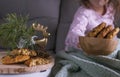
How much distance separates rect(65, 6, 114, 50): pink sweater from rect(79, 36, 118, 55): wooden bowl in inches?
12.3

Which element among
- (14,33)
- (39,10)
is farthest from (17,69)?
(39,10)

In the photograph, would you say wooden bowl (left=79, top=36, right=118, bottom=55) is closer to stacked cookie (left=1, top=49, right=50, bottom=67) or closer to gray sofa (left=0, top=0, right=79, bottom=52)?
stacked cookie (left=1, top=49, right=50, bottom=67)

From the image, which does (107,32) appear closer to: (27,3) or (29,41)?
(29,41)

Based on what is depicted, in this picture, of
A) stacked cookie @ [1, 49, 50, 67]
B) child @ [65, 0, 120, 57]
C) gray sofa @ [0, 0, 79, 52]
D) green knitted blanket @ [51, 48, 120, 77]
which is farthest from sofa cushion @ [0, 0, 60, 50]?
stacked cookie @ [1, 49, 50, 67]

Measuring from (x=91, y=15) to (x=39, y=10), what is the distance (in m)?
0.46

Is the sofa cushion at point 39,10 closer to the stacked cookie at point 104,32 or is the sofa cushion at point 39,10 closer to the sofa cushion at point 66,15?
the sofa cushion at point 66,15

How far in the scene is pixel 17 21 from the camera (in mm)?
1054

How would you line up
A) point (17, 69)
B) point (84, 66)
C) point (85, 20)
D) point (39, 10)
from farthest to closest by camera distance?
point (39, 10) < point (85, 20) < point (84, 66) < point (17, 69)

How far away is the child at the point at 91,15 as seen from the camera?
1438 millimetres

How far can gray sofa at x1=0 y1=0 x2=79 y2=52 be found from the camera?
1.83 m

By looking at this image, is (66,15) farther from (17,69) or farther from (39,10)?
(17,69)

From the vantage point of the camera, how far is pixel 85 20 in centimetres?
152

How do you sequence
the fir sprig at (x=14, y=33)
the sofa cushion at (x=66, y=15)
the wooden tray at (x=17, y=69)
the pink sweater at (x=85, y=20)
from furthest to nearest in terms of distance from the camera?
the sofa cushion at (x=66, y=15)
the pink sweater at (x=85, y=20)
the fir sprig at (x=14, y=33)
the wooden tray at (x=17, y=69)

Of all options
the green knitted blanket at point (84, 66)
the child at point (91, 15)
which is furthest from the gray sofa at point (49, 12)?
the green knitted blanket at point (84, 66)
